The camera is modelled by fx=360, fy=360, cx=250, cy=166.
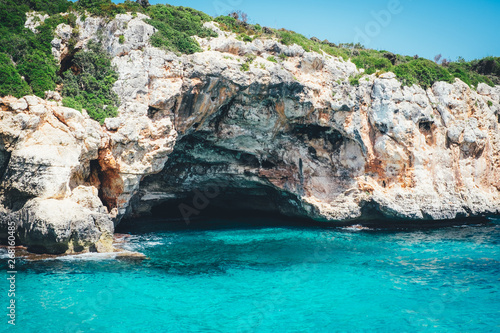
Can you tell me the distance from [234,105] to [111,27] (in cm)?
780

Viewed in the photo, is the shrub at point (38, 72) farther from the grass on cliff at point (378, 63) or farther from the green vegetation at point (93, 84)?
the grass on cliff at point (378, 63)

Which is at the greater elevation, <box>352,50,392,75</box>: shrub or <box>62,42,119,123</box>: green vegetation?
<box>352,50,392,75</box>: shrub

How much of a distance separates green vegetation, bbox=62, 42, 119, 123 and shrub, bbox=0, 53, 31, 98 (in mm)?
1683

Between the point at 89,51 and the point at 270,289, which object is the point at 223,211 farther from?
the point at 270,289

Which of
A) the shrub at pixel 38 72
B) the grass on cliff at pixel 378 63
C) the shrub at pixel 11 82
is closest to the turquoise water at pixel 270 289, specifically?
the shrub at pixel 11 82

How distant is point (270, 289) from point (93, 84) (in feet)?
43.3

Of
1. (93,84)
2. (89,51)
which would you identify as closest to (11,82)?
(93,84)

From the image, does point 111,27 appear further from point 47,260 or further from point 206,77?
point 47,260

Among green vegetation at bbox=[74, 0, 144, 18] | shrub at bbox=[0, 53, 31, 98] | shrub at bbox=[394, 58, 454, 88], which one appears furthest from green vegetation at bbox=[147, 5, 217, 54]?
shrub at bbox=[394, 58, 454, 88]

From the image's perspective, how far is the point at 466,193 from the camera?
74.3ft

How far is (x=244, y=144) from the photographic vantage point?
73.0 feet

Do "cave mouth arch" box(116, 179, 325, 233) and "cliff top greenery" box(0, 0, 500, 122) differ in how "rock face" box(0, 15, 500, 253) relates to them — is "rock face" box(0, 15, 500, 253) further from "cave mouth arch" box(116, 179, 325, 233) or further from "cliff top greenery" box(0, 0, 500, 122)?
"cliff top greenery" box(0, 0, 500, 122)

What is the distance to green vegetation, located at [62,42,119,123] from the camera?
56.5ft

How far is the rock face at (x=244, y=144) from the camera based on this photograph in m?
14.7
